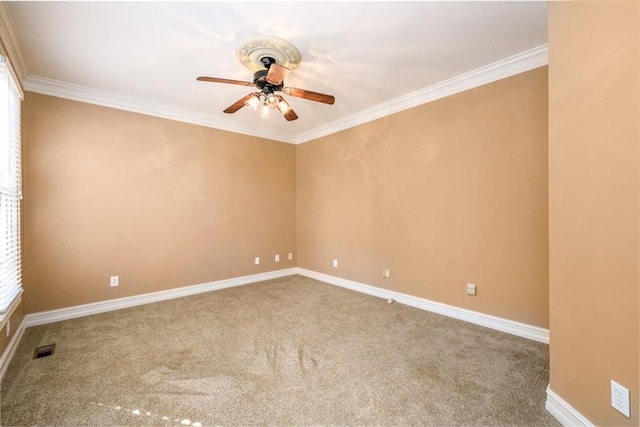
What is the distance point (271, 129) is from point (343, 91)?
5.88ft

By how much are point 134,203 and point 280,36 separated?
2.72 m

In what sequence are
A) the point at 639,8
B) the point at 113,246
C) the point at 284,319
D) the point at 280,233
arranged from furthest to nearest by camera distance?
the point at 280,233 → the point at 113,246 → the point at 284,319 → the point at 639,8

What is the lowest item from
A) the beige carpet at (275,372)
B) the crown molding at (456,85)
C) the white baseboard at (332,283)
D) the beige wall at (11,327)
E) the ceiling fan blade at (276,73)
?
the beige carpet at (275,372)

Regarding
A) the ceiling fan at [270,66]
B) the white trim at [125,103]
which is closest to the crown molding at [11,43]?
the white trim at [125,103]

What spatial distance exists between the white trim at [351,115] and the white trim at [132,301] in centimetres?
232

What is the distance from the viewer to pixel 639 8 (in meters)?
1.12

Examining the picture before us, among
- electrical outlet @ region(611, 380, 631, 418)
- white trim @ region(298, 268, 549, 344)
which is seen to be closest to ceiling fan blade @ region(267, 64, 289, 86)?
electrical outlet @ region(611, 380, 631, 418)

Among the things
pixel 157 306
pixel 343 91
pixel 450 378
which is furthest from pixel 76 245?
pixel 450 378

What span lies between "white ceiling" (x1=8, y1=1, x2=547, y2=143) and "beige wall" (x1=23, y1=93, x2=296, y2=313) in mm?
414

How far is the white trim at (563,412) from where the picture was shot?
142cm

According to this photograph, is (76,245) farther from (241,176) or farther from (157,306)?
(241,176)

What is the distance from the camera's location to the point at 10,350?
2240mm

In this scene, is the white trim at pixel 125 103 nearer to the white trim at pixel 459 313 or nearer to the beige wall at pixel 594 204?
the white trim at pixel 459 313

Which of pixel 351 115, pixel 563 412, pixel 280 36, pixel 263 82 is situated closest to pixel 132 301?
pixel 263 82
